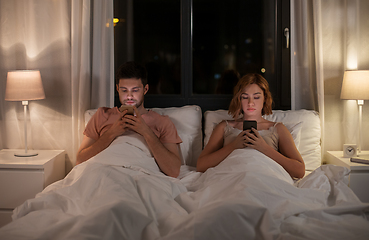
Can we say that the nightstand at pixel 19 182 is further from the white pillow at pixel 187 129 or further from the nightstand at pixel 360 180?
the nightstand at pixel 360 180

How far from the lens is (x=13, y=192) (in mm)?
2217

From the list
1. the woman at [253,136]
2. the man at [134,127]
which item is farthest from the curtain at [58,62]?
the woman at [253,136]

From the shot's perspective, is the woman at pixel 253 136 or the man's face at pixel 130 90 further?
the man's face at pixel 130 90

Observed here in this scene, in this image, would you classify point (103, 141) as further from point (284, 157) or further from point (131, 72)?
point (284, 157)

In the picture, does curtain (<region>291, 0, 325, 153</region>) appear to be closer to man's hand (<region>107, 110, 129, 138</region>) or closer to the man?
the man

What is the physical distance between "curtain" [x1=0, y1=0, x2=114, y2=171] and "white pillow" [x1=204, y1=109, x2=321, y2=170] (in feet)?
2.75

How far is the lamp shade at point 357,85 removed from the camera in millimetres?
2293

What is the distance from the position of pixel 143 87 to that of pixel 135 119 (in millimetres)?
263

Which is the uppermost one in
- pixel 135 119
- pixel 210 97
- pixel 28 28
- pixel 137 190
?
pixel 28 28

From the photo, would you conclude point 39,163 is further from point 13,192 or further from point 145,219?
point 145,219

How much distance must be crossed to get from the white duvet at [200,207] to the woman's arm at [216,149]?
0.13 metres

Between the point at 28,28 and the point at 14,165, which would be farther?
the point at 28,28

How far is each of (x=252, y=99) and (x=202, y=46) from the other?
98 cm

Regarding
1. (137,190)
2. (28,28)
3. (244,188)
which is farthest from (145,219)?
(28,28)
